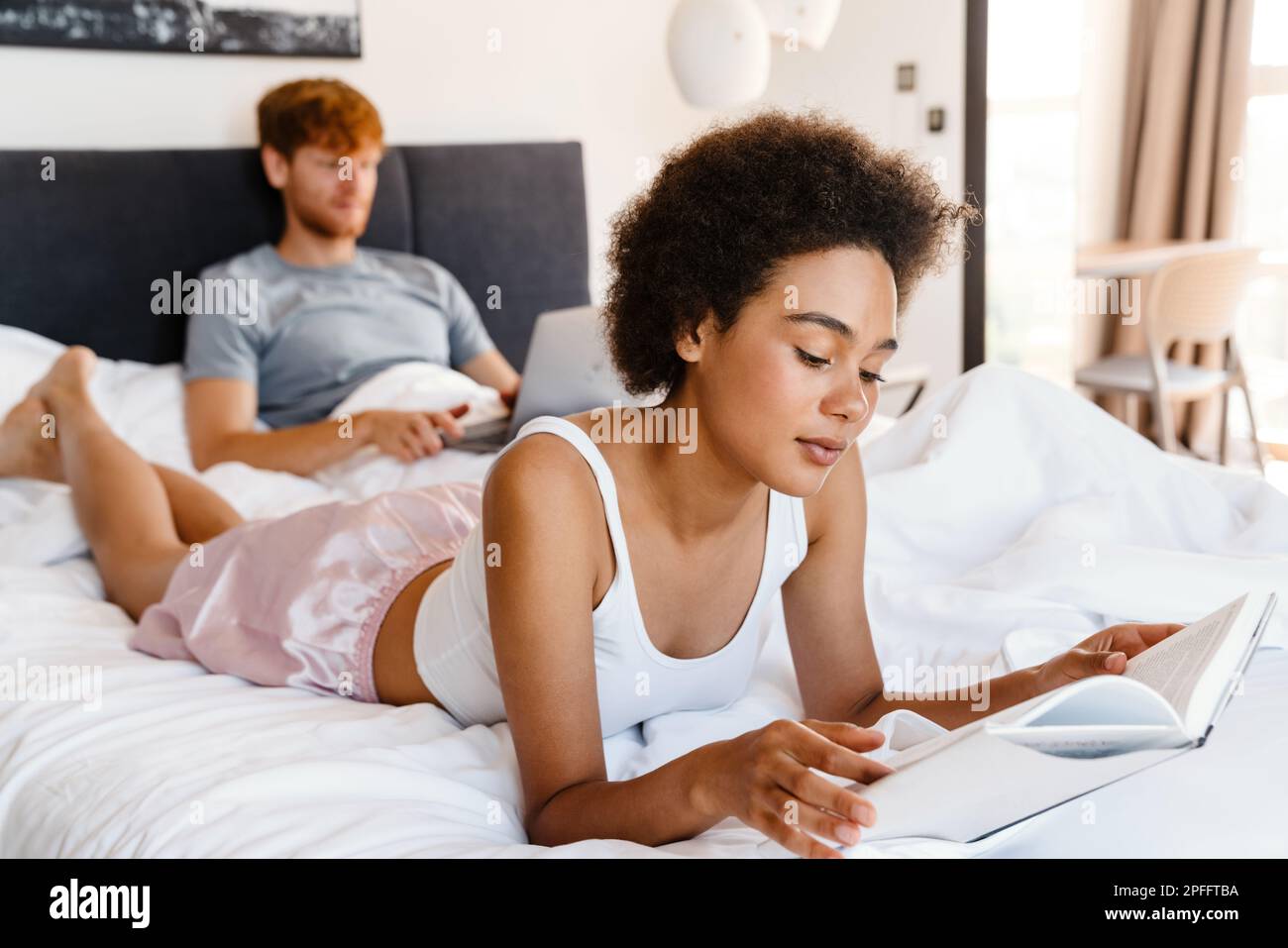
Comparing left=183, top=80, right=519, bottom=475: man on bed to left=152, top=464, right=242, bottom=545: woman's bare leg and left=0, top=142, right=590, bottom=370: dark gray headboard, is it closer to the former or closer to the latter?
left=0, top=142, right=590, bottom=370: dark gray headboard

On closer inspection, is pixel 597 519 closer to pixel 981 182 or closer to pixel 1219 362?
pixel 981 182

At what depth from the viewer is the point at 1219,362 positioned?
13.4 feet

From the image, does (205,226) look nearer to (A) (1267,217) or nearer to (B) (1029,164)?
(B) (1029,164)

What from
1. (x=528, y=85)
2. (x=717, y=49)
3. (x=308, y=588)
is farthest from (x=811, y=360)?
(x=528, y=85)

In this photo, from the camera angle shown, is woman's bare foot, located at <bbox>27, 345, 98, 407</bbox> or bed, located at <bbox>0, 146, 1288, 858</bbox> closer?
bed, located at <bbox>0, 146, 1288, 858</bbox>

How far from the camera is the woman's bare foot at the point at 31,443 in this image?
1938mm

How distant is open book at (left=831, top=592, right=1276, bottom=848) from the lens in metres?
0.68

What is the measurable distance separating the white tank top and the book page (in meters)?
0.35

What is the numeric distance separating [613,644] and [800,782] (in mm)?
365

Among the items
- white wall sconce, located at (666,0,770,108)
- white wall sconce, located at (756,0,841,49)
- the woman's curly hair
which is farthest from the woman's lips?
white wall sconce, located at (756,0,841,49)

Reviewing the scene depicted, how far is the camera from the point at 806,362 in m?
0.98

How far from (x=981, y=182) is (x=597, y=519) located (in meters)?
3.02
